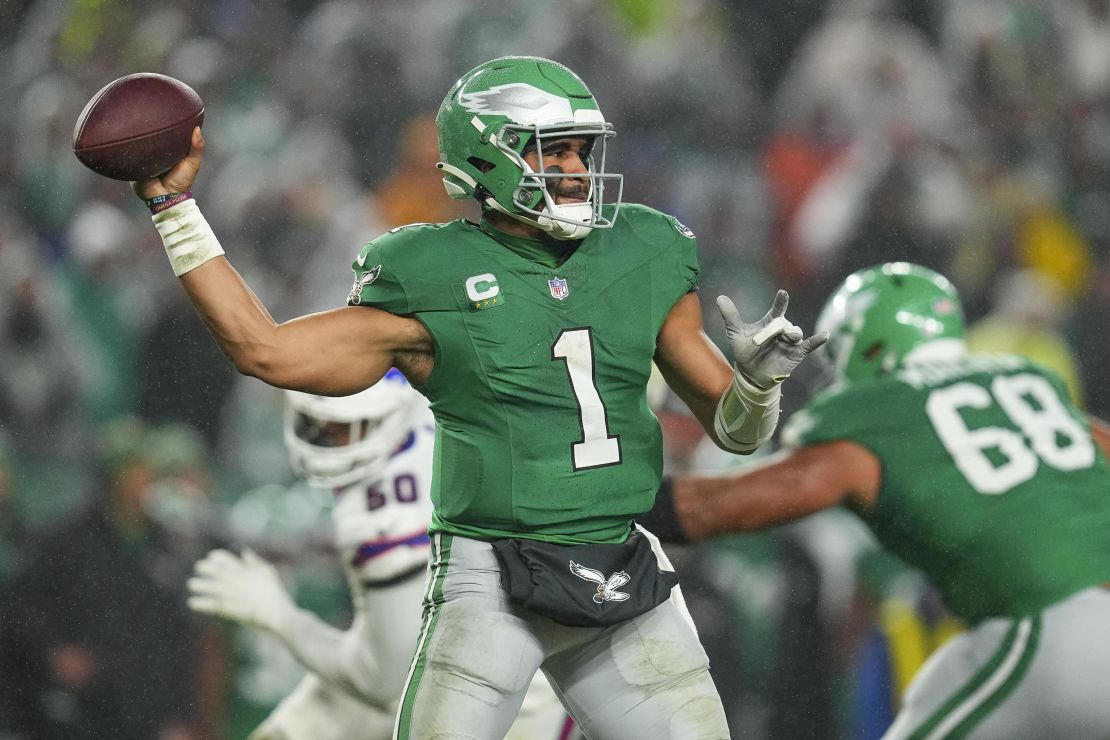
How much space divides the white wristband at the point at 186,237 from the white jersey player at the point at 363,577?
125 centimetres

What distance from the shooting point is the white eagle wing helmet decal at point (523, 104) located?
75.5 inches

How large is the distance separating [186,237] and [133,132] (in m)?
0.14

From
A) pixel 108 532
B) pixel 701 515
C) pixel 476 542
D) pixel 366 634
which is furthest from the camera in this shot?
pixel 108 532

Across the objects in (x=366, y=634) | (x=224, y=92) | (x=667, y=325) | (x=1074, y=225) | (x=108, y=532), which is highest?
(x=667, y=325)

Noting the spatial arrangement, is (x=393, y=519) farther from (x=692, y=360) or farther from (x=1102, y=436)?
(x=1102, y=436)

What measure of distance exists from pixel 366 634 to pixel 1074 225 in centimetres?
227

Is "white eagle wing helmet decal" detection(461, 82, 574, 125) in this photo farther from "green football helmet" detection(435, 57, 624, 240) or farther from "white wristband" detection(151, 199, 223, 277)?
"white wristband" detection(151, 199, 223, 277)

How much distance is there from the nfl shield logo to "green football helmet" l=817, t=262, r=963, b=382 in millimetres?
1397

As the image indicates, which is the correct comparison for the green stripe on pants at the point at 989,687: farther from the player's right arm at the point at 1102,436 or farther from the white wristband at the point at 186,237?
the white wristband at the point at 186,237

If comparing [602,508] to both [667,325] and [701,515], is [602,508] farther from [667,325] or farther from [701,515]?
[701,515]

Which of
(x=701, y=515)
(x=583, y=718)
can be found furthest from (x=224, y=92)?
(x=583, y=718)

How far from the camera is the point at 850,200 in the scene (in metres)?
3.99

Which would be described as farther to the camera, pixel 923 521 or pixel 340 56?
pixel 340 56

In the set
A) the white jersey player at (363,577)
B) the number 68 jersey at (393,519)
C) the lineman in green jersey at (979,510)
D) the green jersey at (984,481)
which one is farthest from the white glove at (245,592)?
the green jersey at (984,481)
